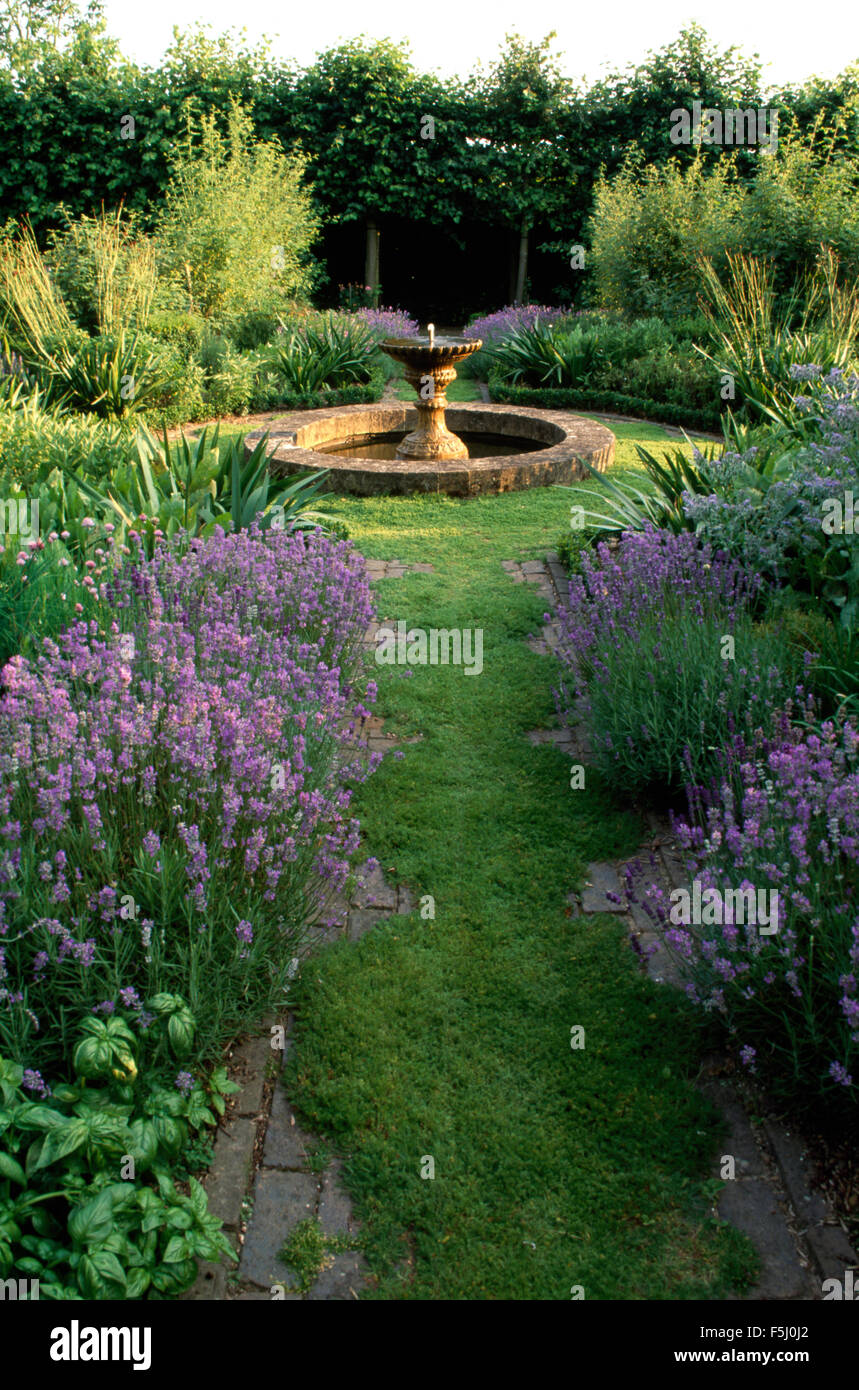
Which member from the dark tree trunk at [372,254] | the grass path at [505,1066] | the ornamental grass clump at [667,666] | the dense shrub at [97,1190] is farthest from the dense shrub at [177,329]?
the dense shrub at [97,1190]

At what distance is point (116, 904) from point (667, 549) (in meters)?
3.50

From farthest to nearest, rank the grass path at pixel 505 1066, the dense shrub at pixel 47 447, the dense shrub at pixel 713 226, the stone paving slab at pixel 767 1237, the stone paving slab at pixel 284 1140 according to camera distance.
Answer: the dense shrub at pixel 713 226 < the dense shrub at pixel 47 447 < the stone paving slab at pixel 284 1140 < the grass path at pixel 505 1066 < the stone paving slab at pixel 767 1237

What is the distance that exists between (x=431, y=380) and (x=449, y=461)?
116cm

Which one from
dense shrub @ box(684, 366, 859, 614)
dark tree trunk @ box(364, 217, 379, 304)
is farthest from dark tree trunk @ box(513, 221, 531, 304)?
dense shrub @ box(684, 366, 859, 614)

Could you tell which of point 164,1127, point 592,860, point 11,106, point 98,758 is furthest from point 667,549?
point 11,106

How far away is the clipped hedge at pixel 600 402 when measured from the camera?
39.6 feet

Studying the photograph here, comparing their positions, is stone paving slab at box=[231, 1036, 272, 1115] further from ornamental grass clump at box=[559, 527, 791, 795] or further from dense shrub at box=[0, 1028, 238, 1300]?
ornamental grass clump at box=[559, 527, 791, 795]

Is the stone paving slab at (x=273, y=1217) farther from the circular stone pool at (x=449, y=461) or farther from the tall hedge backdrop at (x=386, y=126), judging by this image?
the tall hedge backdrop at (x=386, y=126)

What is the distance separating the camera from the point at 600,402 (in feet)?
44.9

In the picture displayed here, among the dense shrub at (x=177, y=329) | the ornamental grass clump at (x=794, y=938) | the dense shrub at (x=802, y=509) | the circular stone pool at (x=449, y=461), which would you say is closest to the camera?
the ornamental grass clump at (x=794, y=938)

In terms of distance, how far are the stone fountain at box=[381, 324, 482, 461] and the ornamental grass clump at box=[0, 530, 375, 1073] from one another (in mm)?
6999

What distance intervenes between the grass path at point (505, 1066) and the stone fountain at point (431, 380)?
613 centimetres

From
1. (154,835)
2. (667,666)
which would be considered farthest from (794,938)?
(667,666)

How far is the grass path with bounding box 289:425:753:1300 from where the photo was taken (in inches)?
97.9
